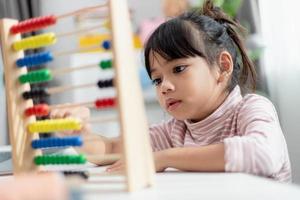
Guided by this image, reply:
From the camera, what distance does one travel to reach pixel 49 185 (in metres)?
0.38

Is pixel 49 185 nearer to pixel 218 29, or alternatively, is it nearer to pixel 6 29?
pixel 6 29

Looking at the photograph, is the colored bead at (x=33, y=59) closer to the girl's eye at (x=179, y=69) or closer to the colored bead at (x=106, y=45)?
the colored bead at (x=106, y=45)

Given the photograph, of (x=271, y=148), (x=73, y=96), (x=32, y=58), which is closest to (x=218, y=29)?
(x=271, y=148)

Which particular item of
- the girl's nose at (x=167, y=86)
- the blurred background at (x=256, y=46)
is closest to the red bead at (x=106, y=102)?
the girl's nose at (x=167, y=86)

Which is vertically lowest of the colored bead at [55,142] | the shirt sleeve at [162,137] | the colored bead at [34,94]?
the shirt sleeve at [162,137]

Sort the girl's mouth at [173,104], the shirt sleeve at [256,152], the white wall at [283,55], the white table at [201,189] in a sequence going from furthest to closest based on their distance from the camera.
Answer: the white wall at [283,55], the girl's mouth at [173,104], the shirt sleeve at [256,152], the white table at [201,189]

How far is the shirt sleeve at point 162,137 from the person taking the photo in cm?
117

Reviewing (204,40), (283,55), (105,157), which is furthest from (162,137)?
(283,55)

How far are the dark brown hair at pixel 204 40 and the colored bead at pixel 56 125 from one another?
1.23 ft

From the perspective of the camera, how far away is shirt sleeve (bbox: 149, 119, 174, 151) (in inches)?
46.0

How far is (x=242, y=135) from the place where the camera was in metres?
0.89

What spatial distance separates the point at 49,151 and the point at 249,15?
5.88ft

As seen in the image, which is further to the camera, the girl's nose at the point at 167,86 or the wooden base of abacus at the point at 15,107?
the girl's nose at the point at 167,86

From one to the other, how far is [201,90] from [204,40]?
120mm
